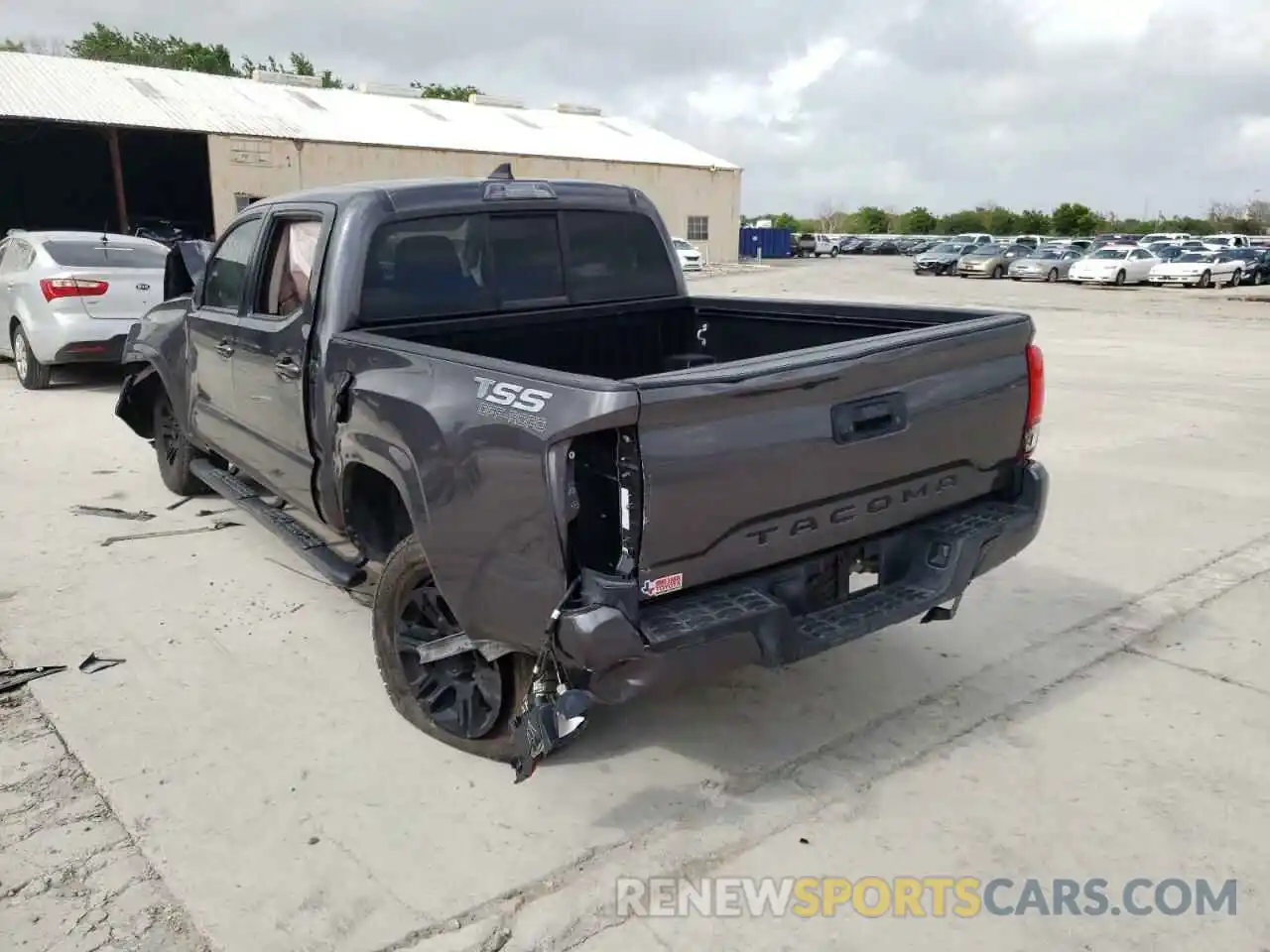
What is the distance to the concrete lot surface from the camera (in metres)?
2.79

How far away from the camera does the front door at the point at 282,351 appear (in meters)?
4.18

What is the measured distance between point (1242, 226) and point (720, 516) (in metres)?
85.7

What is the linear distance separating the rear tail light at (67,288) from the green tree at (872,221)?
8671 centimetres

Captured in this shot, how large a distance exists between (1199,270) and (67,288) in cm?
3473

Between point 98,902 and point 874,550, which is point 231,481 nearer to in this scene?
point 98,902

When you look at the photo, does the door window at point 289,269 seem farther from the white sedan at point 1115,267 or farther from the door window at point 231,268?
the white sedan at point 1115,267

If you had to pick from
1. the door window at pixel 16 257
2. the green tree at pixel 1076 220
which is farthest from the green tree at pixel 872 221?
the door window at pixel 16 257

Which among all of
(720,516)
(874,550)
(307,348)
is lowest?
(874,550)

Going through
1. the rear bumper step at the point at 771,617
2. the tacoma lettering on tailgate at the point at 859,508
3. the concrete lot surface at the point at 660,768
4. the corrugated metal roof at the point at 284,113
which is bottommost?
the concrete lot surface at the point at 660,768

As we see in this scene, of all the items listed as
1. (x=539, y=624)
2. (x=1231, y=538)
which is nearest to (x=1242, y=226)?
(x=1231, y=538)

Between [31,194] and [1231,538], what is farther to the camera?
[31,194]

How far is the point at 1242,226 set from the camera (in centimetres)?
7369

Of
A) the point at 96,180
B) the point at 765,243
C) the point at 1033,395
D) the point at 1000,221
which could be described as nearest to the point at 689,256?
the point at 765,243

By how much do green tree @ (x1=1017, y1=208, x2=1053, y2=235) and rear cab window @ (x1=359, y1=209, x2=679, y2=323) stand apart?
7814 cm
